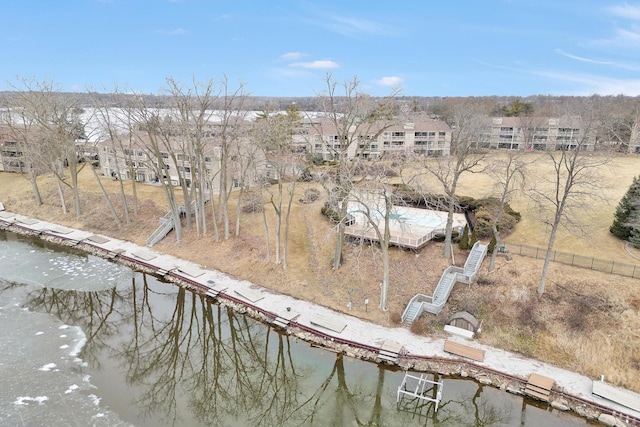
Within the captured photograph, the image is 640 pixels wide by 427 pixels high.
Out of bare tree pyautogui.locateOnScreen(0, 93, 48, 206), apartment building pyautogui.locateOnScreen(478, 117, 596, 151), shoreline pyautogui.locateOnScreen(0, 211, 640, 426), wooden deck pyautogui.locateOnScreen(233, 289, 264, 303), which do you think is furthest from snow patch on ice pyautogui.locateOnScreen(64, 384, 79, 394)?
apartment building pyautogui.locateOnScreen(478, 117, 596, 151)

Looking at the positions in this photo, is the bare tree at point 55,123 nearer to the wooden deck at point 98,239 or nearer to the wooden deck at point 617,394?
the wooden deck at point 98,239

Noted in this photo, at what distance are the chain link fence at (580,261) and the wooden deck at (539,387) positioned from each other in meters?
10.2

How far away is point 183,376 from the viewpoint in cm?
2105

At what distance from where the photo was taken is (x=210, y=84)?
101 ft

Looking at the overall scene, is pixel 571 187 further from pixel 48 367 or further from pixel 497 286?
pixel 48 367

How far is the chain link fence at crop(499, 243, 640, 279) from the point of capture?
81.4 ft

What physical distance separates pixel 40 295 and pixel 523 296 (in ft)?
106

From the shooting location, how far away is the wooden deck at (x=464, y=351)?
68.0 ft

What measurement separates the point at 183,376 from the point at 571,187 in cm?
3348

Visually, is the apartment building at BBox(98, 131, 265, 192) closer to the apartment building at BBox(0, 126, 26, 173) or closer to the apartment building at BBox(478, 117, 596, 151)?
the apartment building at BBox(0, 126, 26, 173)

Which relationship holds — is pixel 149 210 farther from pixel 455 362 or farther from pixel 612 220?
pixel 612 220

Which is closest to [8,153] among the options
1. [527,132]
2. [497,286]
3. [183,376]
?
[183,376]

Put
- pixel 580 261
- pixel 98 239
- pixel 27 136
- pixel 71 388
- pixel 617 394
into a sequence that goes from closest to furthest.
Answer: pixel 617 394
pixel 71 388
pixel 580 261
pixel 98 239
pixel 27 136

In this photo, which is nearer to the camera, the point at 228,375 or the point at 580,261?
the point at 228,375
